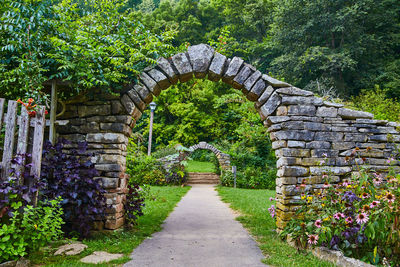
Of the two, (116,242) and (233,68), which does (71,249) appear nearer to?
(116,242)

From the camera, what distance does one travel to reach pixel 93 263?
3312mm

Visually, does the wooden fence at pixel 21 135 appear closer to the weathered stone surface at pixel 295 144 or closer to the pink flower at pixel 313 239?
the pink flower at pixel 313 239

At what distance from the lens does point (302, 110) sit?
493 cm

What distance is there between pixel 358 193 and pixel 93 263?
3.53 m

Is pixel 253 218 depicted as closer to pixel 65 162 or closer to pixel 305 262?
pixel 305 262

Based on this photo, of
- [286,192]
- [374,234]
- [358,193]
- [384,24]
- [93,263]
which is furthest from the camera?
[384,24]

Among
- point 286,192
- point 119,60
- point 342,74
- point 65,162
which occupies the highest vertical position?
point 342,74

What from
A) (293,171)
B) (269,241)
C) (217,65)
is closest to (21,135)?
(217,65)

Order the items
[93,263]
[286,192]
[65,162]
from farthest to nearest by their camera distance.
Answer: [286,192] → [65,162] → [93,263]

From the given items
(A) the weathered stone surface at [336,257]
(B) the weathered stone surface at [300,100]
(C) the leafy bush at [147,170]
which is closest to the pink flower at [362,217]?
(A) the weathered stone surface at [336,257]

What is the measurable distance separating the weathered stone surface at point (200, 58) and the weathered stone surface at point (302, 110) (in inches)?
65.2

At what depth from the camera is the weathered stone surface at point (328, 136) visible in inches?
193

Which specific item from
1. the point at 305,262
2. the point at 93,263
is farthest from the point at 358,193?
the point at 93,263

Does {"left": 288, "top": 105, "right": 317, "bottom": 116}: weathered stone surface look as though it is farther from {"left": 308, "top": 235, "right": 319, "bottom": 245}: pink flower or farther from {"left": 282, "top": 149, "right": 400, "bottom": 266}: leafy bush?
{"left": 308, "top": 235, "right": 319, "bottom": 245}: pink flower
